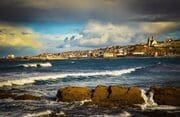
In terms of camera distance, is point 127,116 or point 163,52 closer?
point 127,116

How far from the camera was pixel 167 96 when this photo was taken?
83.4 feet

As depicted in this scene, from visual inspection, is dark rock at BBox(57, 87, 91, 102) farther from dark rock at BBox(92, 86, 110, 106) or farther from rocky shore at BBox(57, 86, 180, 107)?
dark rock at BBox(92, 86, 110, 106)

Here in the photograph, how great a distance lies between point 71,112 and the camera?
2358 cm

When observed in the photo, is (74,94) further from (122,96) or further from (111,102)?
(122,96)

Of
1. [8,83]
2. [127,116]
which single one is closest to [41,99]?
[127,116]

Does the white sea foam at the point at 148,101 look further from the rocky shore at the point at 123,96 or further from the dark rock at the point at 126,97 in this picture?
the dark rock at the point at 126,97

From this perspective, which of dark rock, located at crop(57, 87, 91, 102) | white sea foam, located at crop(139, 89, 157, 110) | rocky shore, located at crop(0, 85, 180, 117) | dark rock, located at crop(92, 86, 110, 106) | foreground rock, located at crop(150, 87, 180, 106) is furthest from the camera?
dark rock, located at crop(57, 87, 91, 102)

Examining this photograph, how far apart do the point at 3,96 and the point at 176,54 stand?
168346mm

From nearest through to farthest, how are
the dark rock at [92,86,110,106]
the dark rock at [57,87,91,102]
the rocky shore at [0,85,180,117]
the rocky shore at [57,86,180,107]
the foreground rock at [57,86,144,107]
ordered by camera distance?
the rocky shore at [0,85,180,117]
the rocky shore at [57,86,180,107]
the foreground rock at [57,86,144,107]
the dark rock at [92,86,110,106]
the dark rock at [57,87,91,102]

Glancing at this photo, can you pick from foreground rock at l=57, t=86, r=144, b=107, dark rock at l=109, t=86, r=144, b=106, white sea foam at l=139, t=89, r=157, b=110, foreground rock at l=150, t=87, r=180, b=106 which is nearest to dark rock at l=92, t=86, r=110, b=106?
foreground rock at l=57, t=86, r=144, b=107

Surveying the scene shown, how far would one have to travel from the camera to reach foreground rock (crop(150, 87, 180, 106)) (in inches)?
987

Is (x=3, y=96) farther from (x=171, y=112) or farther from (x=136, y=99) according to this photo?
(x=171, y=112)

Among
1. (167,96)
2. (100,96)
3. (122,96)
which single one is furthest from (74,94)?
(167,96)

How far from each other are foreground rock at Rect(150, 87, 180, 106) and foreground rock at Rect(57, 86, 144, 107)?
41.7 inches
